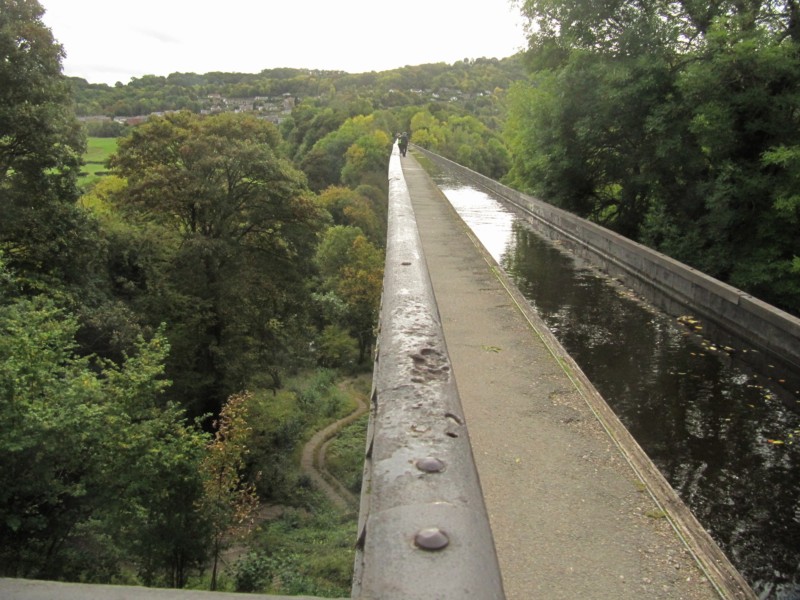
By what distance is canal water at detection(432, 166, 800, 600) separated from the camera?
14.3 feet

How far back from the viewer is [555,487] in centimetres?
400

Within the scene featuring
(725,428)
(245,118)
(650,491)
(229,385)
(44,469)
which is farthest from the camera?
(245,118)

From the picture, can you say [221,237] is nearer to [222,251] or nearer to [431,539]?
[222,251]

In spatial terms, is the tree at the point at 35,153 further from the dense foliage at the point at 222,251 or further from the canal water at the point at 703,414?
the canal water at the point at 703,414

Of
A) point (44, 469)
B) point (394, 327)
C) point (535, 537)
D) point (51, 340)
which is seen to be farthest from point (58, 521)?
point (394, 327)

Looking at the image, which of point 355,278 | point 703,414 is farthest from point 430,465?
point 355,278

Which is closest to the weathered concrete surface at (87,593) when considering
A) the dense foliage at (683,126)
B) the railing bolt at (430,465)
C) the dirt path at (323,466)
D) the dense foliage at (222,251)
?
the railing bolt at (430,465)

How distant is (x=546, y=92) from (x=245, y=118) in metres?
10.2

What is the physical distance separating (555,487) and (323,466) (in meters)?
17.5

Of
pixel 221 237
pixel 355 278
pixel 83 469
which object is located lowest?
pixel 355 278

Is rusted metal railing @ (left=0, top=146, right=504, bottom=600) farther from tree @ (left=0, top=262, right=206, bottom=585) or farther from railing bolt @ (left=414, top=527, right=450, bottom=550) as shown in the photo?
tree @ (left=0, top=262, right=206, bottom=585)

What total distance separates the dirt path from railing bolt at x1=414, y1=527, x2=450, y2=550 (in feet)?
53.7

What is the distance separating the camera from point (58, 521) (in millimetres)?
8359

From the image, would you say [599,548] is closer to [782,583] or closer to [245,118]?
[782,583]
